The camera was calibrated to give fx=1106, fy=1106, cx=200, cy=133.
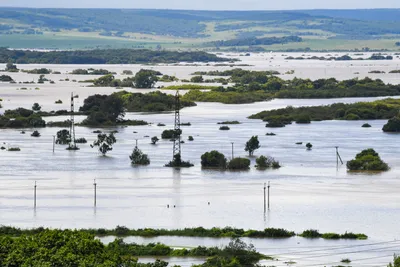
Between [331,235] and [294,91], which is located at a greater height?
[294,91]

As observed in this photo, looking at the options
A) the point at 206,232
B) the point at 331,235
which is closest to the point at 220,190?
the point at 206,232

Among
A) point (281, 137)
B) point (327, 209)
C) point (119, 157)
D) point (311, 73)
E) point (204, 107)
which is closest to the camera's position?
point (327, 209)

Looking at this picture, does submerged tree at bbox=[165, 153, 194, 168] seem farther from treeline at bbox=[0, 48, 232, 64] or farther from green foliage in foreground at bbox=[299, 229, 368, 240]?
treeline at bbox=[0, 48, 232, 64]

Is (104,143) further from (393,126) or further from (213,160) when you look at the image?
(393,126)

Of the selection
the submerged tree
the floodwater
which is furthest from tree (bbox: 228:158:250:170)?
the submerged tree

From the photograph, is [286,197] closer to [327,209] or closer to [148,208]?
[327,209]

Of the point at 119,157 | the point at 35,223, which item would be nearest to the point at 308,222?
the point at 35,223
